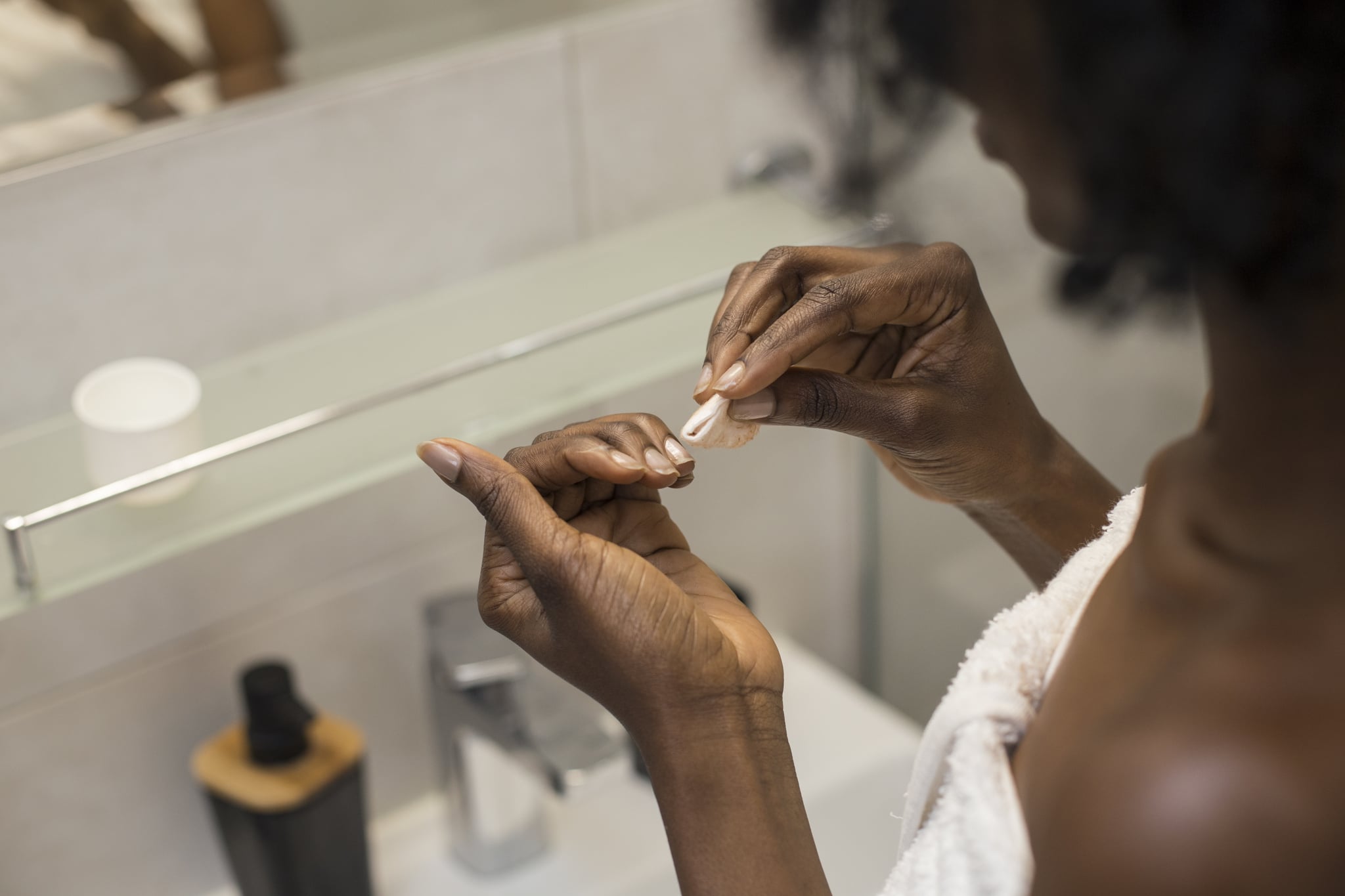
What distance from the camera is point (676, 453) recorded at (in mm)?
438

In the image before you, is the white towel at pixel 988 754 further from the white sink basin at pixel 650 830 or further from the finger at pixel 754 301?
the white sink basin at pixel 650 830

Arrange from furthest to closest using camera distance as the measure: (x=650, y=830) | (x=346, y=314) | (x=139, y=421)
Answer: (x=650, y=830)
(x=346, y=314)
(x=139, y=421)

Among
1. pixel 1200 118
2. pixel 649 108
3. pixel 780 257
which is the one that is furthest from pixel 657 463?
pixel 649 108

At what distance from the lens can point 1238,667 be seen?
1.02 feet

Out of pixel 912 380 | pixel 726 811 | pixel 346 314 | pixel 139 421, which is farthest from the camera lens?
pixel 346 314

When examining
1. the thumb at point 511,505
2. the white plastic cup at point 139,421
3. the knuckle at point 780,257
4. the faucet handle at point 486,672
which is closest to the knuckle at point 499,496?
the thumb at point 511,505

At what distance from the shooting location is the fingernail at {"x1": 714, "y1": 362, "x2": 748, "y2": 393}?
0.43 metres

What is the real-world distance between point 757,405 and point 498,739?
41 centimetres

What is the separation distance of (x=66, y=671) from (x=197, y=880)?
189 millimetres

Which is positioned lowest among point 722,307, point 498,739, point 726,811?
point 498,739

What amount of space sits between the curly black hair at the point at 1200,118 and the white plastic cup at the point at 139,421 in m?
0.43

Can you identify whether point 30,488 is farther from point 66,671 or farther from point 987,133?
point 987,133

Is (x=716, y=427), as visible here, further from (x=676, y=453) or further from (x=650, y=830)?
(x=650, y=830)

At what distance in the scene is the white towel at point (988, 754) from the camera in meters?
0.37
